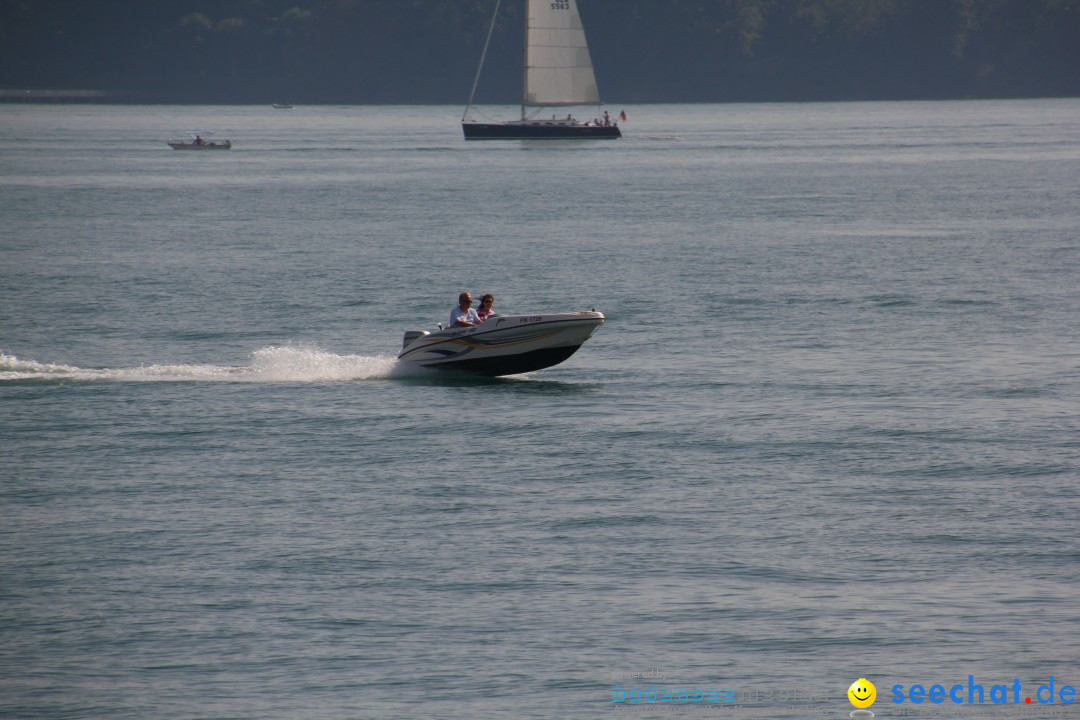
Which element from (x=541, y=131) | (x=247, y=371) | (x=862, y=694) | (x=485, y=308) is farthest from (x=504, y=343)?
(x=541, y=131)

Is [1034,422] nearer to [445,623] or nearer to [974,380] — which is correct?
[974,380]

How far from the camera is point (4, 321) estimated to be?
44.6 meters

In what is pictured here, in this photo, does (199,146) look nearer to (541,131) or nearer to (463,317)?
(541,131)

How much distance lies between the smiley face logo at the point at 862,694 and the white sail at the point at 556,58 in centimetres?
11451

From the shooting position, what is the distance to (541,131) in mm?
131125

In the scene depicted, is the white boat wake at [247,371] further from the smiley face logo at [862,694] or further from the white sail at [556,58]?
the white sail at [556,58]

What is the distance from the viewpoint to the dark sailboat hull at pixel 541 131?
431ft

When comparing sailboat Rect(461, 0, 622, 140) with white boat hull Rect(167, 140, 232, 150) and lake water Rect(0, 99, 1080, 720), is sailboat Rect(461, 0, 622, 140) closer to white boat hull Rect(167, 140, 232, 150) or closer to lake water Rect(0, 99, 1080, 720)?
white boat hull Rect(167, 140, 232, 150)

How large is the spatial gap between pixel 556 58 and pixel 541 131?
20.9 ft

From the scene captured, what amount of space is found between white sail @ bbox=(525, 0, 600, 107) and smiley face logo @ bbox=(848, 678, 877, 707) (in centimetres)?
11451

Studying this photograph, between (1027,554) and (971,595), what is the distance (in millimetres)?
2097

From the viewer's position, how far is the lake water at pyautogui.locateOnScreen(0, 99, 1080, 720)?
62.4ft

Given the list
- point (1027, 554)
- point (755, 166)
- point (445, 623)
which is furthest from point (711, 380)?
point (755, 166)

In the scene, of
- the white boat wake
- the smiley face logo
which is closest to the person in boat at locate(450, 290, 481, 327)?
the white boat wake
